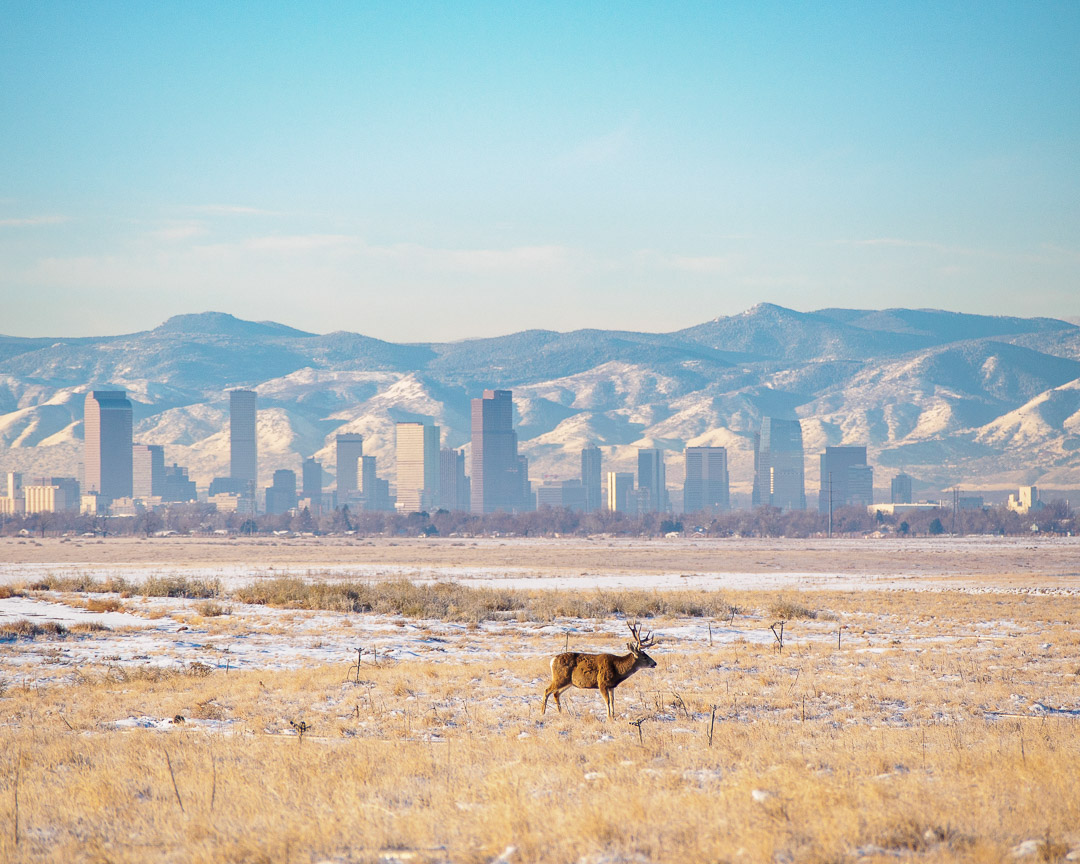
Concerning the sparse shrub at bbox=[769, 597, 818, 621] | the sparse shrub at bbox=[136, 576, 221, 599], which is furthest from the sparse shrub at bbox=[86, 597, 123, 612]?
the sparse shrub at bbox=[769, 597, 818, 621]

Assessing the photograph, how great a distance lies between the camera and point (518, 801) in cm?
1186

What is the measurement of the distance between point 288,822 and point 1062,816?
25.9 feet

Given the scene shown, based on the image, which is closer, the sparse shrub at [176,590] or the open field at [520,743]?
the open field at [520,743]

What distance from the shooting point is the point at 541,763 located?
14133 millimetres

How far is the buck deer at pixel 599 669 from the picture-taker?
55.9 ft

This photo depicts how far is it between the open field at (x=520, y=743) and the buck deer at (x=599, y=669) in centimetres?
61

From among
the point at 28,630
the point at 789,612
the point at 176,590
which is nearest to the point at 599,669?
the point at 28,630

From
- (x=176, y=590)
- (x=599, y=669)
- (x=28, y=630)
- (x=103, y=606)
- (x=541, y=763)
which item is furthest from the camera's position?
(x=176, y=590)

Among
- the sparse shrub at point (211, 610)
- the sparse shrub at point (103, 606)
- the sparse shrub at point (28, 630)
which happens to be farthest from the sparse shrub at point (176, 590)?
the sparse shrub at point (28, 630)

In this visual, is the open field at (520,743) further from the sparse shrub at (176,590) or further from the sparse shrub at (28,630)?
the sparse shrub at (176,590)

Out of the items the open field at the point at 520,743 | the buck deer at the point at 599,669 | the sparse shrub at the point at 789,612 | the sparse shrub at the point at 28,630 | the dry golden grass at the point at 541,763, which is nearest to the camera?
the dry golden grass at the point at 541,763

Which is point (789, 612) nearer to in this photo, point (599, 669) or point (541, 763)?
point (599, 669)

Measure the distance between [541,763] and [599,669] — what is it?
3.29 metres

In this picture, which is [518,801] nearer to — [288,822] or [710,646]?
[288,822]
